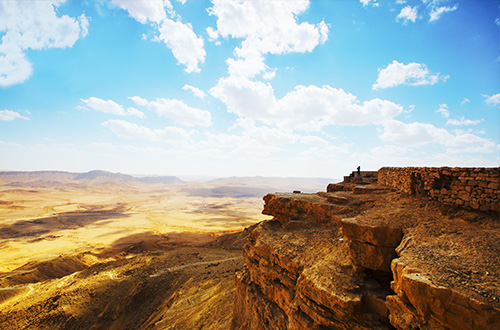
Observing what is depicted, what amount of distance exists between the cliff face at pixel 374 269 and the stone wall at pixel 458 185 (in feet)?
1.13

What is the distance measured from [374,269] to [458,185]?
4115 millimetres

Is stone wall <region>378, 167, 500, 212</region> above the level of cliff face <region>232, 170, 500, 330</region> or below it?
above

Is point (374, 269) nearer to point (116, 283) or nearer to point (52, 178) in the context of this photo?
point (116, 283)

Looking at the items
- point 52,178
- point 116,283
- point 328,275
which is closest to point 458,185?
point 328,275

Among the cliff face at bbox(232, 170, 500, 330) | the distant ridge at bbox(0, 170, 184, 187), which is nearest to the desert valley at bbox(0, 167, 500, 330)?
the cliff face at bbox(232, 170, 500, 330)

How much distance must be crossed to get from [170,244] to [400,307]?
34394 millimetres

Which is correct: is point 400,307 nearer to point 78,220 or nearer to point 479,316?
point 479,316

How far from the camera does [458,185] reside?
701cm

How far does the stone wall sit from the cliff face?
344mm

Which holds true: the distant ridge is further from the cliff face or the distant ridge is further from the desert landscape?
the cliff face

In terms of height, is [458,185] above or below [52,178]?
above

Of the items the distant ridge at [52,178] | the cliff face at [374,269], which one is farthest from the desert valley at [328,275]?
the distant ridge at [52,178]

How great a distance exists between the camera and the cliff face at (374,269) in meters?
4.31

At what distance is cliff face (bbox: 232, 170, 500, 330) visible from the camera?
431 cm
